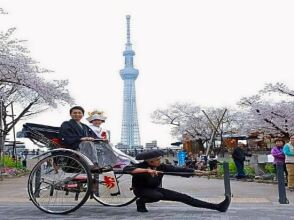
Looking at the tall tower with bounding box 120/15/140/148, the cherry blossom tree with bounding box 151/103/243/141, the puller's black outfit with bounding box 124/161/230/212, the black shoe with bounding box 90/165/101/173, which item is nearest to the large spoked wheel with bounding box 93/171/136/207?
the black shoe with bounding box 90/165/101/173

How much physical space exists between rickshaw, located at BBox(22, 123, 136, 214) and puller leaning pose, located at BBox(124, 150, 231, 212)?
598 mm

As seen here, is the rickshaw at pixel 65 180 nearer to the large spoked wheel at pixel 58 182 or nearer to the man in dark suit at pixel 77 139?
the large spoked wheel at pixel 58 182

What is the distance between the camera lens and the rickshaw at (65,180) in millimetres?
6512

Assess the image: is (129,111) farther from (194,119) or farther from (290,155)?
(290,155)

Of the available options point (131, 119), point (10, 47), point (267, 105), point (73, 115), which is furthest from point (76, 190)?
point (131, 119)

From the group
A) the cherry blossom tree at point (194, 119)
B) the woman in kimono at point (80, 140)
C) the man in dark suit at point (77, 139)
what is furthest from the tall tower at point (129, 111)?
the man in dark suit at point (77, 139)

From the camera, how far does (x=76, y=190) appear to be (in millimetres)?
6711

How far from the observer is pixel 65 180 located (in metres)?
6.75

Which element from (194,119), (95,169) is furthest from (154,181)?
(194,119)

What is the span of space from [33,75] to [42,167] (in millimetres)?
15657

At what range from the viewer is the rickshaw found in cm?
651

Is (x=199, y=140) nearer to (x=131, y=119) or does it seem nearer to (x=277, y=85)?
(x=277, y=85)

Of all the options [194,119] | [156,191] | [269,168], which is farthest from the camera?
[194,119]

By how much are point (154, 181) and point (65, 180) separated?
4.13 ft
